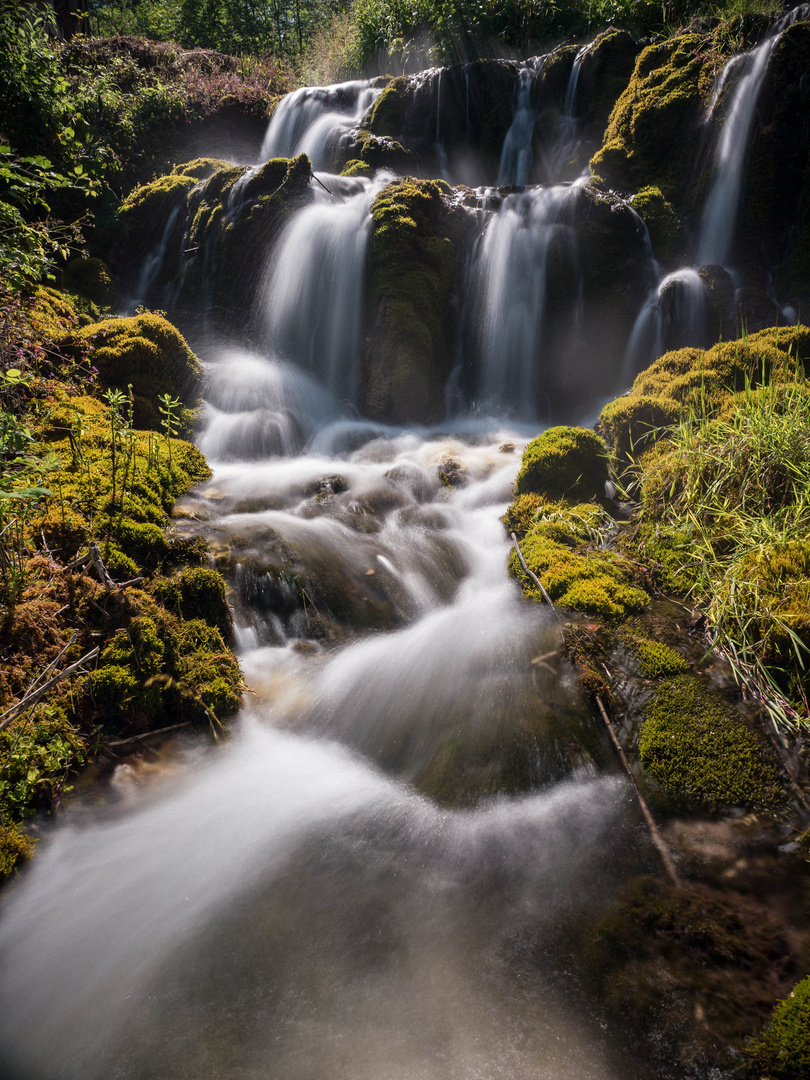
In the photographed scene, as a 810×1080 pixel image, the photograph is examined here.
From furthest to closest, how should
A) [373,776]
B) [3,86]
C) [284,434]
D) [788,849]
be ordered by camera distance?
[284,434] → [3,86] → [373,776] → [788,849]

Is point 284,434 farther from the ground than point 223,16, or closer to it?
closer to it

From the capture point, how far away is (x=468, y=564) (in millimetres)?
5512

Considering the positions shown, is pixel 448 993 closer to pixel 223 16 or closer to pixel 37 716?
pixel 37 716

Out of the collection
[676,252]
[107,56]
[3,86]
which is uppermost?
[107,56]

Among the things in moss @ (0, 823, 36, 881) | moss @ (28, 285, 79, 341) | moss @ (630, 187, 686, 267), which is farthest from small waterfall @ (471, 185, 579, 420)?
moss @ (0, 823, 36, 881)

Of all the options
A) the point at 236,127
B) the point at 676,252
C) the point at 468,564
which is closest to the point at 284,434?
the point at 468,564

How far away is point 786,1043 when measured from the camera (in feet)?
5.79

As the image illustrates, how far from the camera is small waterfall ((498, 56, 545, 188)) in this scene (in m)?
14.0

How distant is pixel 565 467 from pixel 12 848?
5.41 m

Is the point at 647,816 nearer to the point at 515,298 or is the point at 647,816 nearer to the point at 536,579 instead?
the point at 536,579

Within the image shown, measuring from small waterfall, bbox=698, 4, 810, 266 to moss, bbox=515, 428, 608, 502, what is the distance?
640 centimetres

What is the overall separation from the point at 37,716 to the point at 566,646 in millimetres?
3212

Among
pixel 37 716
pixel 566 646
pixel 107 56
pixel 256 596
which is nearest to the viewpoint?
pixel 37 716

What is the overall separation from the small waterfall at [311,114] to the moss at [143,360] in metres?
11.4
